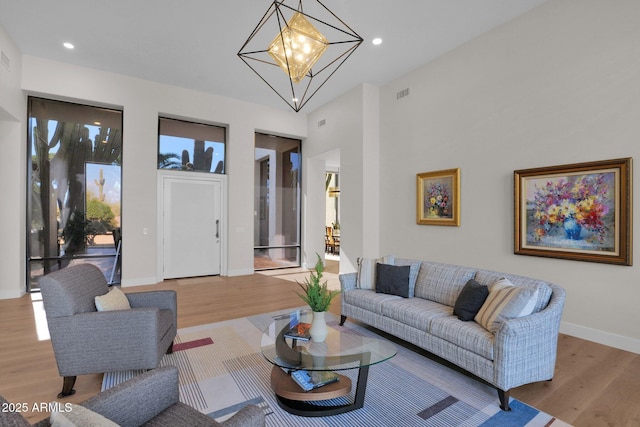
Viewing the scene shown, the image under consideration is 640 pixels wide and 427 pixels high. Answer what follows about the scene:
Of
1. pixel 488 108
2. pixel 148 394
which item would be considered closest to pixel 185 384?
pixel 148 394

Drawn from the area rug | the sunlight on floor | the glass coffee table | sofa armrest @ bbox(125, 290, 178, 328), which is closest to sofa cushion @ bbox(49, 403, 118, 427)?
the glass coffee table

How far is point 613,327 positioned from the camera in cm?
329

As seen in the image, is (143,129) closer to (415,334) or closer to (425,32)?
(425,32)

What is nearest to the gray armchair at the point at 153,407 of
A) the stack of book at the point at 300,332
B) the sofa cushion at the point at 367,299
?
the stack of book at the point at 300,332

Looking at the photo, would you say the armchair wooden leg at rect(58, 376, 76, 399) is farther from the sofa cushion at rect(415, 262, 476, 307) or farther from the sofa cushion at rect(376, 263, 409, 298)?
the sofa cushion at rect(415, 262, 476, 307)

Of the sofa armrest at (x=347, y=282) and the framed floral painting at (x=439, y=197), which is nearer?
the sofa armrest at (x=347, y=282)

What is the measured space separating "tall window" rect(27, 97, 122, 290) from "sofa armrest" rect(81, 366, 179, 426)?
540cm

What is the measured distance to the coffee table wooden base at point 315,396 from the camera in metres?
2.06

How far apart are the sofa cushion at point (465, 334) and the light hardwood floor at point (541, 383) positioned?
0.44 metres

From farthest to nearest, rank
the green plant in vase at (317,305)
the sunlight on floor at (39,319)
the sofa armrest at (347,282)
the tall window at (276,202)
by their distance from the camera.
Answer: the tall window at (276,202), the sofa armrest at (347,282), the sunlight on floor at (39,319), the green plant in vase at (317,305)

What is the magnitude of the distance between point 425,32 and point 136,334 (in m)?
4.96

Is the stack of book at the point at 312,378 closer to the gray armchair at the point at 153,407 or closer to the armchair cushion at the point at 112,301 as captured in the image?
the gray armchair at the point at 153,407

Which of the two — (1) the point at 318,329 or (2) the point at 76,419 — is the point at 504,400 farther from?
(2) the point at 76,419

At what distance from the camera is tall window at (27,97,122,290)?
17.6ft
